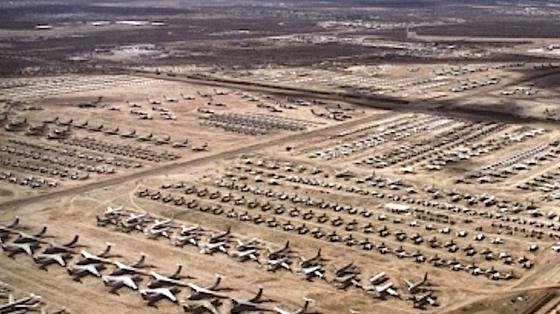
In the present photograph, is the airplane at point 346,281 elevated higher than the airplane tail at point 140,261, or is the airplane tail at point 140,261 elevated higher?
the airplane tail at point 140,261

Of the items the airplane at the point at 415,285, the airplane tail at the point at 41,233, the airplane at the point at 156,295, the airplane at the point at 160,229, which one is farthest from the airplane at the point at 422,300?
the airplane tail at the point at 41,233

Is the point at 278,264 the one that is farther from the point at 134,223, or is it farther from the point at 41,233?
the point at 41,233

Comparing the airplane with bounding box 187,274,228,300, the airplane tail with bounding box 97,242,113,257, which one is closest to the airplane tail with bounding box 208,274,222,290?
the airplane with bounding box 187,274,228,300

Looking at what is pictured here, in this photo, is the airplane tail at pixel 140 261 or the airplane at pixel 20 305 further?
the airplane tail at pixel 140 261

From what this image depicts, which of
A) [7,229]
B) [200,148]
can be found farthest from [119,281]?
[200,148]

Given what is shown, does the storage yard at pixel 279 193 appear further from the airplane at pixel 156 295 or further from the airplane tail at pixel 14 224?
the airplane tail at pixel 14 224
